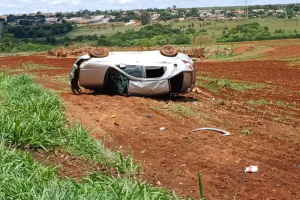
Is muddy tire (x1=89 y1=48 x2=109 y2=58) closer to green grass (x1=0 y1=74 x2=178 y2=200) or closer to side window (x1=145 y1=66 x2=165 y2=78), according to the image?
side window (x1=145 y1=66 x2=165 y2=78)

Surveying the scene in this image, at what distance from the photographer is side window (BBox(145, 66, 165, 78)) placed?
10516mm

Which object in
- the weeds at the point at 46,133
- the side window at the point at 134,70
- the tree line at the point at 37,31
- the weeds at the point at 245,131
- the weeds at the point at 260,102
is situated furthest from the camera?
the tree line at the point at 37,31

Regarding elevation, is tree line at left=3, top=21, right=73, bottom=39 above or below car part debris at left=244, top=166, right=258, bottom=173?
below

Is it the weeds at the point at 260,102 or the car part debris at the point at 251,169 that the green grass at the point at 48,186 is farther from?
the weeds at the point at 260,102

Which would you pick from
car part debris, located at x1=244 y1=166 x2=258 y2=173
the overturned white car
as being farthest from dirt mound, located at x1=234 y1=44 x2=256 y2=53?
car part debris, located at x1=244 y1=166 x2=258 y2=173

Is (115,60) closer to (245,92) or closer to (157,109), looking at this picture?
(157,109)

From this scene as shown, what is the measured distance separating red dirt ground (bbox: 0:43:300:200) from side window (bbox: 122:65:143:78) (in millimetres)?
600

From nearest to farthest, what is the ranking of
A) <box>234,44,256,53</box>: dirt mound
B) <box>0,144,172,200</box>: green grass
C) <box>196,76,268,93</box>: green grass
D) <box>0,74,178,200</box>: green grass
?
1. <box>0,144,172,200</box>: green grass
2. <box>0,74,178,200</box>: green grass
3. <box>196,76,268,93</box>: green grass
4. <box>234,44,256,53</box>: dirt mound

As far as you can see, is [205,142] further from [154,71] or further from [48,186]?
[48,186]

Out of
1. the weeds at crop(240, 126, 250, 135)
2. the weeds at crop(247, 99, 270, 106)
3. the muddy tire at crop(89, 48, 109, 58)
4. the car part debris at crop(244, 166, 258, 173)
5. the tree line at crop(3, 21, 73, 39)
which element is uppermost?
the muddy tire at crop(89, 48, 109, 58)

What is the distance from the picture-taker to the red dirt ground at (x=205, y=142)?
560 cm

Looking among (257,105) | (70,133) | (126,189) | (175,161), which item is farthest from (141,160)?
(257,105)

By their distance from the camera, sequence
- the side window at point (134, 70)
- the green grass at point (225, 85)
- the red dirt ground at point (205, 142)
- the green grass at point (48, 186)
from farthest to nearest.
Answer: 1. the green grass at point (225, 85)
2. the side window at point (134, 70)
3. the red dirt ground at point (205, 142)
4. the green grass at point (48, 186)

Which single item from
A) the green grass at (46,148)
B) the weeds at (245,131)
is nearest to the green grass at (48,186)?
the green grass at (46,148)
